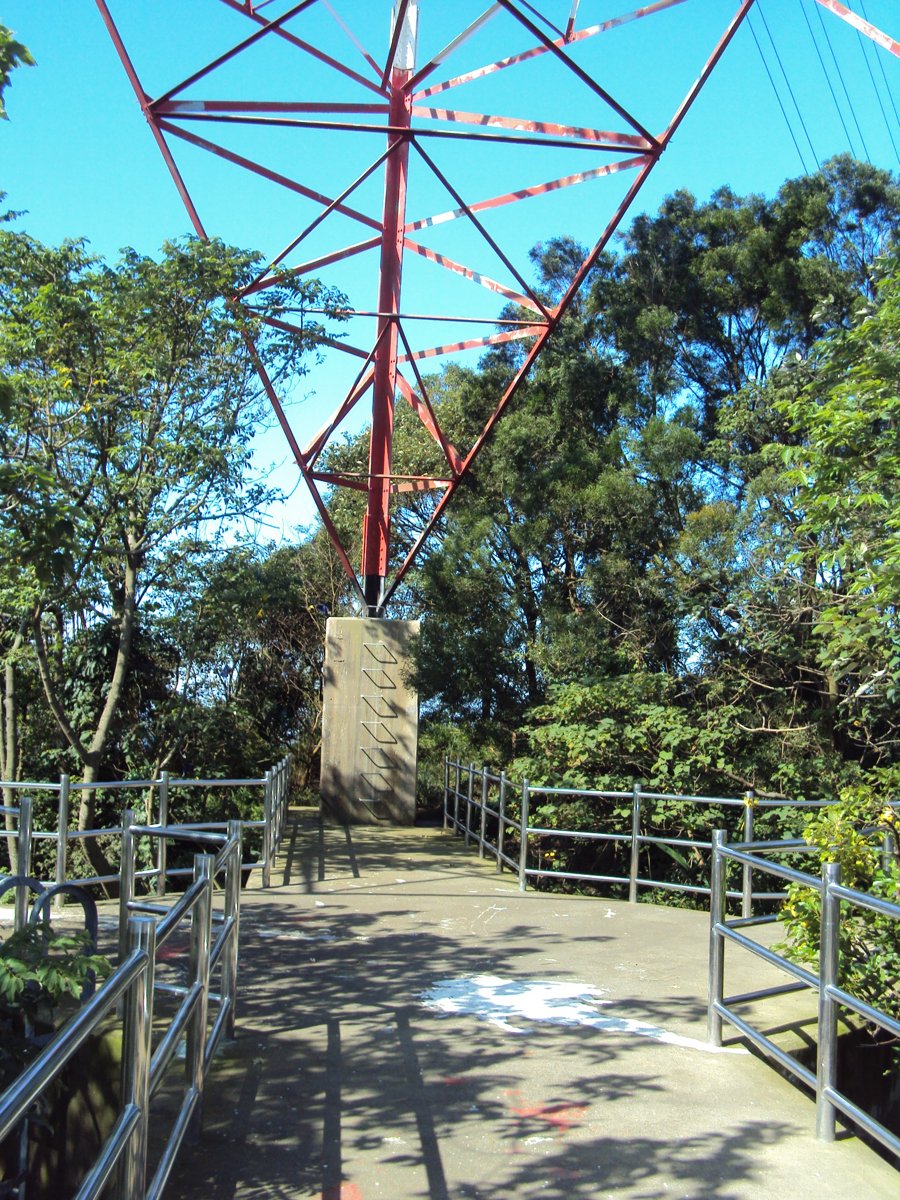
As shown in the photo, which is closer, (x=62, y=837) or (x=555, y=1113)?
(x=555, y=1113)

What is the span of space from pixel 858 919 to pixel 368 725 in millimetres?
15137

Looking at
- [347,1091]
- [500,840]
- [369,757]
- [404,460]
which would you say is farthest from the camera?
[404,460]

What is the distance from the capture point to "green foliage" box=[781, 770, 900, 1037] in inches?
245

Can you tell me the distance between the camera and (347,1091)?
5504mm

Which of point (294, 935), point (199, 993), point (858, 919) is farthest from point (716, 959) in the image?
point (294, 935)

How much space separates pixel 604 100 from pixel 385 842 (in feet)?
35.4

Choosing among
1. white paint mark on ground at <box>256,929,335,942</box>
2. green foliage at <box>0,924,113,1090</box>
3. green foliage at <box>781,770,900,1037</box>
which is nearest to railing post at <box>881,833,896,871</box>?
green foliage at <box>781,770,900,1037</box>

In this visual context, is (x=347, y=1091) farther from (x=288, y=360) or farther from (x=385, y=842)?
(x=288, y=360)

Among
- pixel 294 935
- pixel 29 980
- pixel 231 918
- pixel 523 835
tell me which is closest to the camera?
pixel 29 980

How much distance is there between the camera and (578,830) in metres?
15.9

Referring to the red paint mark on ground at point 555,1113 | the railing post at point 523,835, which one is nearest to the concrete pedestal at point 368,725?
the railing post at point 523,835

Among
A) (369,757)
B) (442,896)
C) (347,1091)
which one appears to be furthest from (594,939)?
(369,757)

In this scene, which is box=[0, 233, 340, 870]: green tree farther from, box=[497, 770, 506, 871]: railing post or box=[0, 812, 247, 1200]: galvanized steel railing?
box=[0, 812, 247, 1200]: galvanized steel railing

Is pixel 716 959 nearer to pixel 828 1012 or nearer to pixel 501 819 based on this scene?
pixel 828 1012
